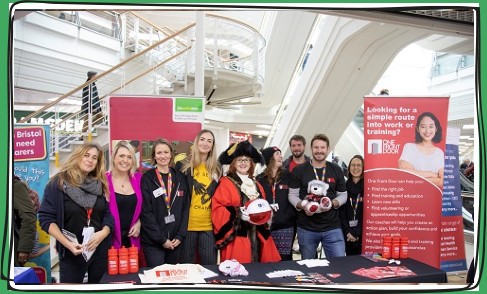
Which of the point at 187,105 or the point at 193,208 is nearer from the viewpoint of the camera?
the point at 193,208

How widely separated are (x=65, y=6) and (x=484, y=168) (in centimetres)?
278

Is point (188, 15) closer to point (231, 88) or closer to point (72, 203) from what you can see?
point (231, 88)

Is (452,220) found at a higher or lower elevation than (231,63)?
lower

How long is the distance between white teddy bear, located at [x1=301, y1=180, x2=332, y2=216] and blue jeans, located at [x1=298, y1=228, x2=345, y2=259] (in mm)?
202

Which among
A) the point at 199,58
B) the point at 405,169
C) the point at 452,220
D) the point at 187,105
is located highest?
the point at 199,58

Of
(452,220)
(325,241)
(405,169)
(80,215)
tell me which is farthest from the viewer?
(452,220)

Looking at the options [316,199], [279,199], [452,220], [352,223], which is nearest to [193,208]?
[279,199]

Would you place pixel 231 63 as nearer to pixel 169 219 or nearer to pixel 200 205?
pixel 200 205

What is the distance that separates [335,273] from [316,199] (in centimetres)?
64

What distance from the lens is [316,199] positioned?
2.82 m

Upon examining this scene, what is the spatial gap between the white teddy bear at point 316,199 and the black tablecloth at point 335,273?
385 mm

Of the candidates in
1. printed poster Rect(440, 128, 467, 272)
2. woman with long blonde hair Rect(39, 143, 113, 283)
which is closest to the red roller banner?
printed poster Rect(440, 128, 467, 272)

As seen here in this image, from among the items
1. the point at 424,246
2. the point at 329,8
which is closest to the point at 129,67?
the point at 329,8

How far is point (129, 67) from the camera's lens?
547 centimetres
